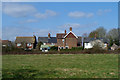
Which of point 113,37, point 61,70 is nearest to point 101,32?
point 113,37

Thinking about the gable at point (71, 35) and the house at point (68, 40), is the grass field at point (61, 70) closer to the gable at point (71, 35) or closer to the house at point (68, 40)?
the house at point (68, 40)

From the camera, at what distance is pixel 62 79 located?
9578 millimetres

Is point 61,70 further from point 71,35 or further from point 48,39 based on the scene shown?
point 48,39

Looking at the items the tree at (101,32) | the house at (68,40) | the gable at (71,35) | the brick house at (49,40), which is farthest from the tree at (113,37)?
the brick house at (49,40)

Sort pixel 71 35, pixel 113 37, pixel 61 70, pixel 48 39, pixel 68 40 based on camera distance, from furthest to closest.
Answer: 1. pixel 48 39
2. pixel 113 37
3. pixel 68 40
4. pixel 71 35
5. pixel 61 70

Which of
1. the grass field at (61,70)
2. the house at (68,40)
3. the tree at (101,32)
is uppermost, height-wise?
the tree at (101,32)

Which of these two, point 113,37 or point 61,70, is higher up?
point 113,37

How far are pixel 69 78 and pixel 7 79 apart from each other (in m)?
3.27

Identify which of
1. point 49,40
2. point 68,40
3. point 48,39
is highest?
point 48,39

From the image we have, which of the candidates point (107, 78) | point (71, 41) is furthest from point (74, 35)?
point (107, 78)

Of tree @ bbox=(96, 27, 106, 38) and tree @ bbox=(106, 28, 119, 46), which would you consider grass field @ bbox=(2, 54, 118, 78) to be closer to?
tree @ bbox=(106, 28, 119, 46)

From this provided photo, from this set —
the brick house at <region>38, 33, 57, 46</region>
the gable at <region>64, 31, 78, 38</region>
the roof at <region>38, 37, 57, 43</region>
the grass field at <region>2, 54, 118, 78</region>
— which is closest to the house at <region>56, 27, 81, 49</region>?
the gable at <region>64, 31, 78, 38</region>

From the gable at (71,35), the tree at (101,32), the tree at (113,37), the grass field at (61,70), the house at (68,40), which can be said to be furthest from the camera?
the tree at (101,32)

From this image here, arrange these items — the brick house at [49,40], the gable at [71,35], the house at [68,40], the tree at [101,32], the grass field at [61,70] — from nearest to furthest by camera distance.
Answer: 1. the grass field at [61,70]
2. the gable at [71,35]
3. the house at [68,40]
4. the brick house at [49,40]
5. the tree at [101,32]
